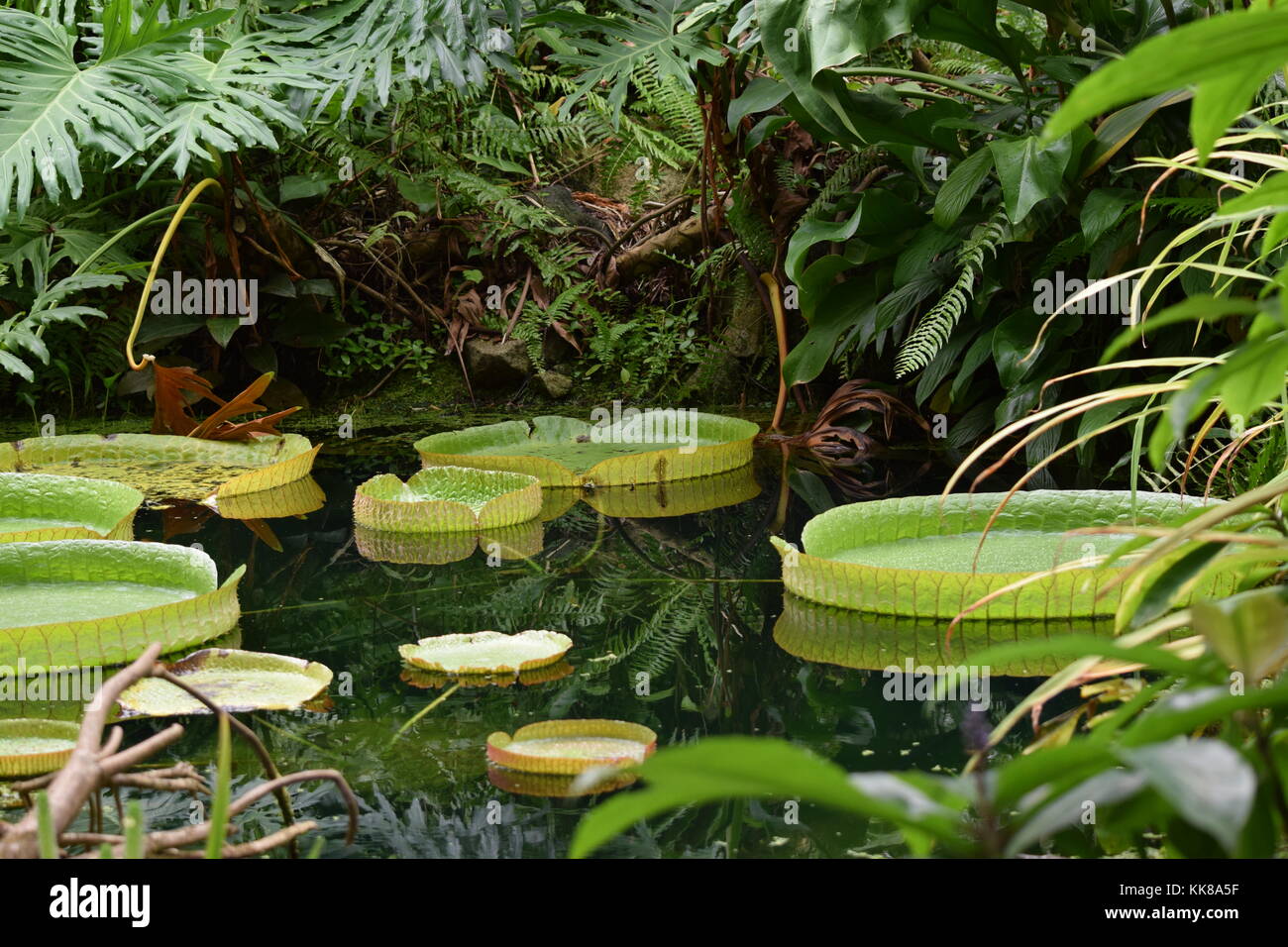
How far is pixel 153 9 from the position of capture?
3.40 m

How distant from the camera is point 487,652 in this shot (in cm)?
176

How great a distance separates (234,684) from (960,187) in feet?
6.47

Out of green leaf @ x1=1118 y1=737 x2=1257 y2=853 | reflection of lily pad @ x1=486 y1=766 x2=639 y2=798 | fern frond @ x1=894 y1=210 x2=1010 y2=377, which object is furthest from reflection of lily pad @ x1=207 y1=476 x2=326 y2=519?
green leaf @ x1=1118 y1=737 x2=1257 y2=853

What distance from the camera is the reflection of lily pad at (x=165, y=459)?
3.02 metres

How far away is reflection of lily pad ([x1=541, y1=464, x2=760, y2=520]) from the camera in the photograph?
9.11 feet

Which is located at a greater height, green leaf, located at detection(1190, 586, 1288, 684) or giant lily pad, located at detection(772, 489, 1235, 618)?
green leaf, located at detection(1190, 586, 1288, 684)

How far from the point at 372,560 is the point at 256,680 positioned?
0.73 m

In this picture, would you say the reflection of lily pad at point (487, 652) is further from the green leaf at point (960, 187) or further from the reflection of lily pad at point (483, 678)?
the green leaf at point (960, 187)

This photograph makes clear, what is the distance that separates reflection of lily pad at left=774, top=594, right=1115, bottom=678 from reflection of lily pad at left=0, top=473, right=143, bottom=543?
1.41 metres

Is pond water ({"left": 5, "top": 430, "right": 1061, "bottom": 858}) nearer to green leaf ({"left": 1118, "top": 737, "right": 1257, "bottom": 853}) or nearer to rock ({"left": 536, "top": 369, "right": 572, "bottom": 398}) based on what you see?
green leaf ({"left": 1118, "top": 737, "right": 1257, "bottom": 853})

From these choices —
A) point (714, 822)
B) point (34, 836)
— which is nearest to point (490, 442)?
point (714, 822)

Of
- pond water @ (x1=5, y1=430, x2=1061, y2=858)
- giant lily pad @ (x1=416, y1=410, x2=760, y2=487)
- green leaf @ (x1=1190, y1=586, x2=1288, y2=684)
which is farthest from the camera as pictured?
giant lily pad @ (x1=416, y1=410, x2=760, y2=487)
